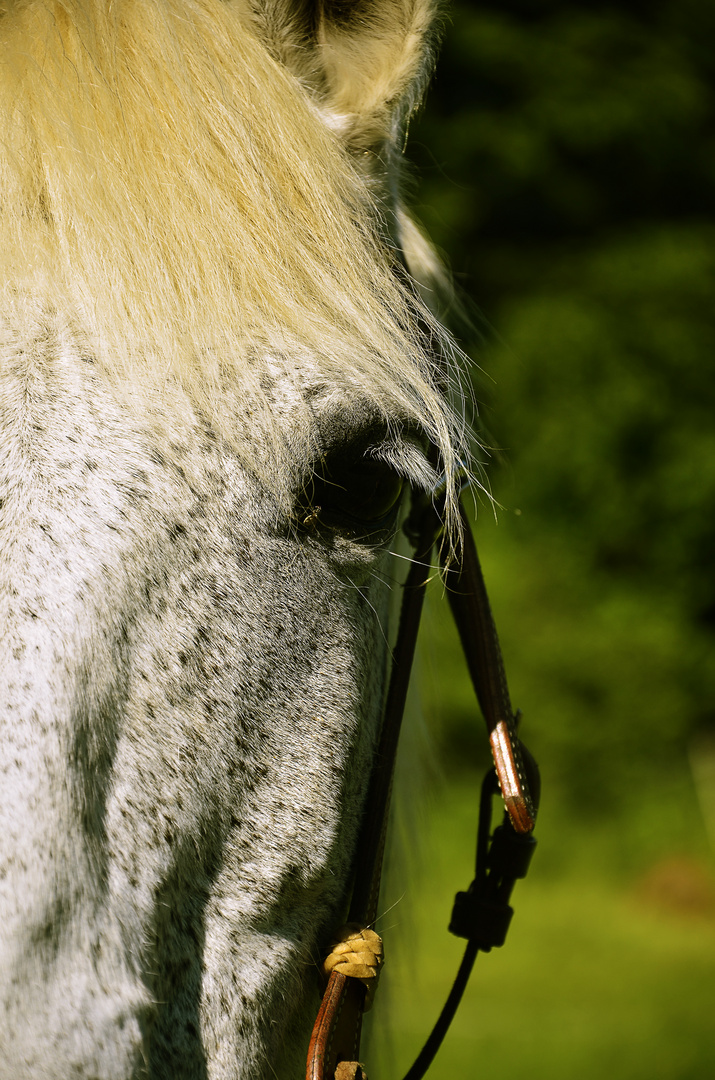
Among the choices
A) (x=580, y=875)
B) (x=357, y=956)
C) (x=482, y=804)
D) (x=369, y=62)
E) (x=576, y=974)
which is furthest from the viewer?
(x=580, y=875)

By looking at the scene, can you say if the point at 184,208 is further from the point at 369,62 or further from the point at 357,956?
the point at 357,956

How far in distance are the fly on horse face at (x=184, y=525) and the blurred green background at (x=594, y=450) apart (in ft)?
11.3

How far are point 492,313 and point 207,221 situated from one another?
4233 mm

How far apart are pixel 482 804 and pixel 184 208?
934 millimetres

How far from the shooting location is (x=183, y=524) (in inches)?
31.0

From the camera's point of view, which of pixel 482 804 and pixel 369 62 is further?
pixel 482 804

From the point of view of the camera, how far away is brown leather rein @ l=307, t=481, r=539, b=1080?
90cm

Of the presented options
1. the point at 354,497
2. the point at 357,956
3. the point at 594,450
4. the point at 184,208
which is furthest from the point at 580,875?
the point at 184,208

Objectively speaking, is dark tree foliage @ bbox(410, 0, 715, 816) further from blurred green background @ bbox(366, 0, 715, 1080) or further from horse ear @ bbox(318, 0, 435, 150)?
horse ear @ bbox(318, 0, 435, 150)

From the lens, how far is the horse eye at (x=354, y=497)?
90cm

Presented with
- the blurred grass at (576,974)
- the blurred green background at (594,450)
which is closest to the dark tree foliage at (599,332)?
the blurred green background at (594,450)

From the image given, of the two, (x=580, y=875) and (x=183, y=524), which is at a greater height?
(x=183, y=524)

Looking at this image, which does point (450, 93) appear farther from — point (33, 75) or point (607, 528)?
point (33, 75)

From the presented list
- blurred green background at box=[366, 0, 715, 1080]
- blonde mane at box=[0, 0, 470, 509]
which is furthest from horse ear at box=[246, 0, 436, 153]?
blurred green background at box=[366, 0, 715, 1080]
